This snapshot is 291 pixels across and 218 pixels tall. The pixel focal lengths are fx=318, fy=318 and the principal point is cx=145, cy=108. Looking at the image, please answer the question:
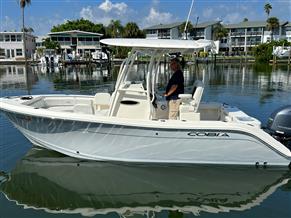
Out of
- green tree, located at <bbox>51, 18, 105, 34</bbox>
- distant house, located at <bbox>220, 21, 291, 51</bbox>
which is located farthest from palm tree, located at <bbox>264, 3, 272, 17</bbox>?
green tree, located at <bbox>51, 18, 105, 34</bbox>

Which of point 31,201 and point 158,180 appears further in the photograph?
point 158,180

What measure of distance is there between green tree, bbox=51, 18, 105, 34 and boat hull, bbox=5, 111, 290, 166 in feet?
233

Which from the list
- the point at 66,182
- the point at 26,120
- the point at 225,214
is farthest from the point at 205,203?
the point at 26,120

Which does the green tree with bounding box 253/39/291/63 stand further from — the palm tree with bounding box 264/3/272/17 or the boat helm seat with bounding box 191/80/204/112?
the boat helm seat with bounding box 191/80/204/112

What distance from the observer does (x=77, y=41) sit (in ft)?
210

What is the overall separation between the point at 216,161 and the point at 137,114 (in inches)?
72.5

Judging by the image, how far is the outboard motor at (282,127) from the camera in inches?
249

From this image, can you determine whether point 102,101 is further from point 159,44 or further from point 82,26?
point 82,26

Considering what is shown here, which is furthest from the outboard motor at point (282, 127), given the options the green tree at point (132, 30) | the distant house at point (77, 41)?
the green tree at point (132, 30)

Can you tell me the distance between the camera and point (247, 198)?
222 inches

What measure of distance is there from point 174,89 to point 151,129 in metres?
1.14

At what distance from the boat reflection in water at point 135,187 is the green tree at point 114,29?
6837 centimetres

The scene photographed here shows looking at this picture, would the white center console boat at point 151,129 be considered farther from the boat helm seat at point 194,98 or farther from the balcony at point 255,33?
the balcony at point 255,33

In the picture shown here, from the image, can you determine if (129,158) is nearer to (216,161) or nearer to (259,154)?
(216,161)
